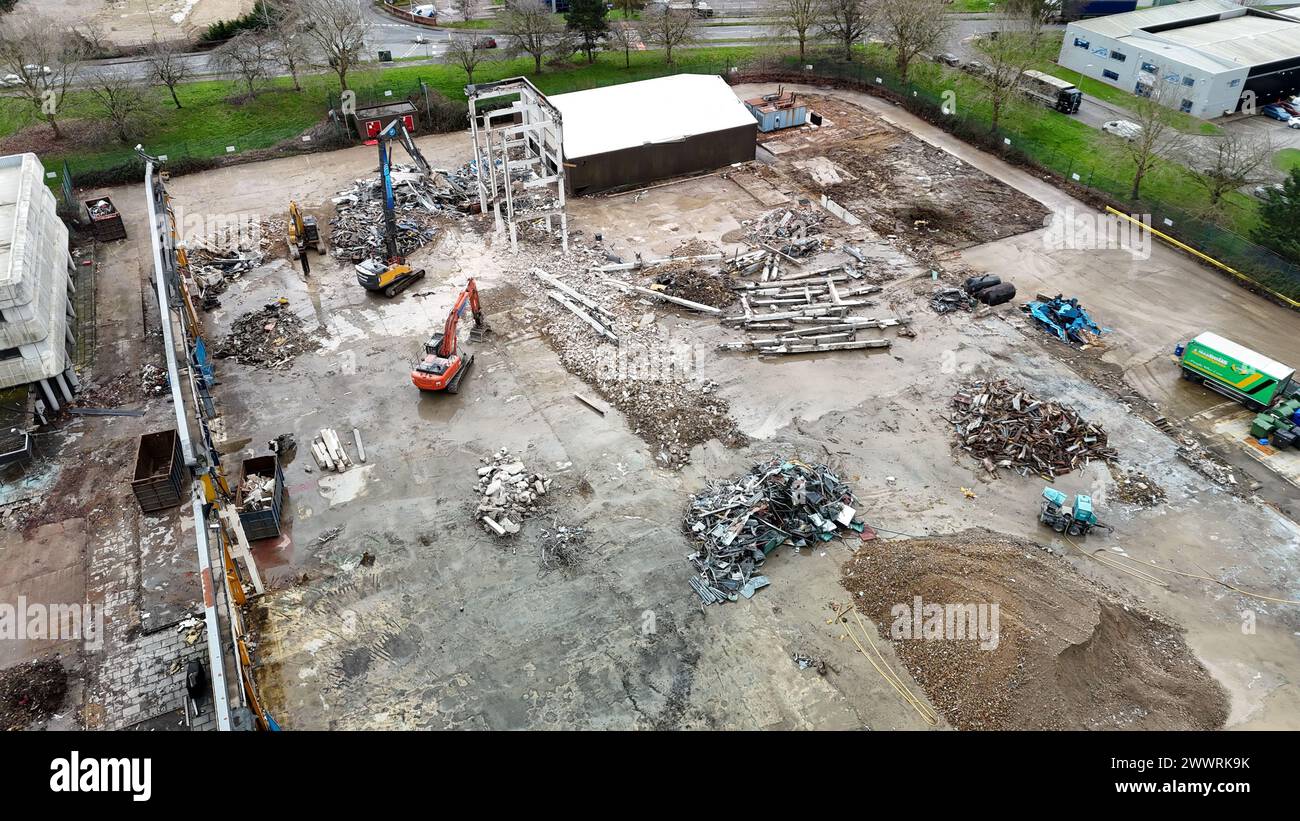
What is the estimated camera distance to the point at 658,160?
140 feet

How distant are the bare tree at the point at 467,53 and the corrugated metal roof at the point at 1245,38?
45430 millimetres

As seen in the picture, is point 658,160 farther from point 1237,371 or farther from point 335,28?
point 1237,371

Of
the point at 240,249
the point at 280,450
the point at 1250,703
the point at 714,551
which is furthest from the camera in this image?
the point at 240,249

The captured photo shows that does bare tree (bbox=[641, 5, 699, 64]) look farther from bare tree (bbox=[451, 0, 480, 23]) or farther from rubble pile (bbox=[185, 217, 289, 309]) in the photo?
rubble pile (bbox=[185, 217, 289, 309])

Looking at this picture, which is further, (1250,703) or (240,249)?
(240,249)

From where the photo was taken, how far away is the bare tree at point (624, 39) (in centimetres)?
5656

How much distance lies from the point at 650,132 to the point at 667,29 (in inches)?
661

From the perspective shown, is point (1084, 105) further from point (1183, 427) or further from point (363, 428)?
point (363, 428)

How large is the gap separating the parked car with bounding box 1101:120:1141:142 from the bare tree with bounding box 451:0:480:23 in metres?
45.7

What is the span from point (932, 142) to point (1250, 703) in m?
35.5

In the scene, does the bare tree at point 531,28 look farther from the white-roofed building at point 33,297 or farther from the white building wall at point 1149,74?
the white building wall at point 1149,74

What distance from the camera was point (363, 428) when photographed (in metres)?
27.8

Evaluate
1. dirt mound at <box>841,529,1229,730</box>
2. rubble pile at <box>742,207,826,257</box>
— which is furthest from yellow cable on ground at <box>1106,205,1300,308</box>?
dirt mound at <box>841,529,1229,730</box>
